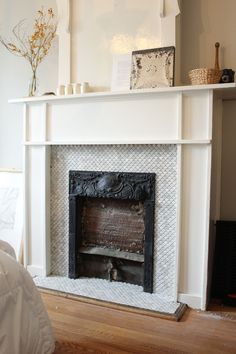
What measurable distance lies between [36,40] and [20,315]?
8.47 ft

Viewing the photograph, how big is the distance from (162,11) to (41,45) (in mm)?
1179

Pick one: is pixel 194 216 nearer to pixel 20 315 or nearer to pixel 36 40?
pixel 20 315

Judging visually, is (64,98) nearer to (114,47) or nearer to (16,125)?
(114,47)

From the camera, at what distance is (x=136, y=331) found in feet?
6.86

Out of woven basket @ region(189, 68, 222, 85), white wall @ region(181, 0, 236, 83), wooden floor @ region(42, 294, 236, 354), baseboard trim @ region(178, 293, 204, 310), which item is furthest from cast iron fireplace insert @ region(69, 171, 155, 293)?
white wall @ region(181, 0, 236, 83)

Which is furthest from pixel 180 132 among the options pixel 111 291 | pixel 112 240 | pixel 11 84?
pixel 11 84

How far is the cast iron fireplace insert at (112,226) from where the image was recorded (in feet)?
8.45

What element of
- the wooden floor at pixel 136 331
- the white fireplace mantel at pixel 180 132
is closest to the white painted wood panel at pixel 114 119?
the white fireplace mantel at pixel 180 132

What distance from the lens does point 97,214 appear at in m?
2.84

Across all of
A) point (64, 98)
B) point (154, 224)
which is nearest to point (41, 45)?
point (64, 98)

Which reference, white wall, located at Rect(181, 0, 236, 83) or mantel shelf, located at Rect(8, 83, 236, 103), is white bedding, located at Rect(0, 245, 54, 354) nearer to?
mantel shelf, located at Rect(8, 83, 236, 103)

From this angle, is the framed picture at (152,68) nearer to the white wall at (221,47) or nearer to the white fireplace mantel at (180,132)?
the white fireplace mantel at (180,132)

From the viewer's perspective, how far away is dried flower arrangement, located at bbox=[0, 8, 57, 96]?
9.67 ft

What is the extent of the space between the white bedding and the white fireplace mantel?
1.15 metres
